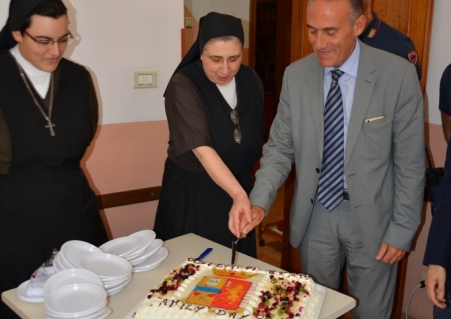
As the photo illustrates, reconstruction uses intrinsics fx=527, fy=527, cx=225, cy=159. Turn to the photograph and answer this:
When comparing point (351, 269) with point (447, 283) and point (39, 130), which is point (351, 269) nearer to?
point (447, 283)

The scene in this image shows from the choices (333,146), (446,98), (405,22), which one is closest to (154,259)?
(333,146)

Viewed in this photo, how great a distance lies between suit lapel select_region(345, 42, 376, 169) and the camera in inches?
83.7

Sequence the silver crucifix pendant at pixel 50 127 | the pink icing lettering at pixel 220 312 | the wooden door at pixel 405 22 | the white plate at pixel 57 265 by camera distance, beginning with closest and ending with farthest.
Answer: the pink icing lettering at pixel 220 312
the white plate at pixel 57 265
the silver crucifix pendant at pixel 50 127
the wooden door at pixel 405 22

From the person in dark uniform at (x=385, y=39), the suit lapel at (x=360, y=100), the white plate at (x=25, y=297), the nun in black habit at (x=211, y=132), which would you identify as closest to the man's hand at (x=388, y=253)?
the suit lapel at (x=360, y=100)

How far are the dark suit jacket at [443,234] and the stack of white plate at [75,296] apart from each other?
3.70ft

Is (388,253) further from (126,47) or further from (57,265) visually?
(126,47)

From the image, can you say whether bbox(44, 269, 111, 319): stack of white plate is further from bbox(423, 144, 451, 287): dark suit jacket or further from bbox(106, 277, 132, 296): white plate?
bbox(423, 144, 451, 287): dark suit jacket

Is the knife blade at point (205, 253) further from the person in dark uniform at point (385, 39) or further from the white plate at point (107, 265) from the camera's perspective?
the person in dark uniform at point (385, 39)

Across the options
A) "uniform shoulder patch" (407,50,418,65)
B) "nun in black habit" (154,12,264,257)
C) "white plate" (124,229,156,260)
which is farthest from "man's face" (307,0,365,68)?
"white plate" (124,229,156,260)

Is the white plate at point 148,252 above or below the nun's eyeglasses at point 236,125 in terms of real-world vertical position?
below

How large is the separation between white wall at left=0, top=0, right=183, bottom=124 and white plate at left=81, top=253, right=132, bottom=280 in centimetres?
149

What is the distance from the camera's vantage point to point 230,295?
1720 mm

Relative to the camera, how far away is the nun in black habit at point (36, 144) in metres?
2.19

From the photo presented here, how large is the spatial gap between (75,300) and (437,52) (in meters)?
2.46
